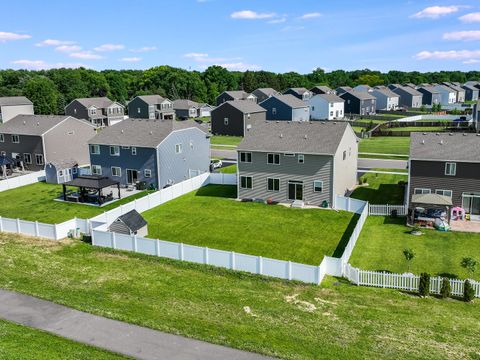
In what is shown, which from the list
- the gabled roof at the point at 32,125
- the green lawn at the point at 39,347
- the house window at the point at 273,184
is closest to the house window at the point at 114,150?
the gabled roof at the point at 32,125

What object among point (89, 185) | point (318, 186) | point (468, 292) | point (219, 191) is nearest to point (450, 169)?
point (318, 186)

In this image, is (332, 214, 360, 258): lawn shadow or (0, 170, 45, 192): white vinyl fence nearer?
(332, 214, 360, 258): lawn shadow

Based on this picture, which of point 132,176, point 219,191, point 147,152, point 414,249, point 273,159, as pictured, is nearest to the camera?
point 414,249

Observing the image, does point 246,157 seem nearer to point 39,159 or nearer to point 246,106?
point 39,159

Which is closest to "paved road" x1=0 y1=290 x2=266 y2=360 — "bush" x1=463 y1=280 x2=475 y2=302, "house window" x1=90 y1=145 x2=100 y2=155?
"bush" x1=463 y1=280 x2=475 y2=302

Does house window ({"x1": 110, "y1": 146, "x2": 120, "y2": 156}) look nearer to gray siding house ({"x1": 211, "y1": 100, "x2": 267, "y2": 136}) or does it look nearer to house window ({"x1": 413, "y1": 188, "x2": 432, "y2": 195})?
house window ({"x1": 413, "y1": 188, "x2": 432, "y2": 195})

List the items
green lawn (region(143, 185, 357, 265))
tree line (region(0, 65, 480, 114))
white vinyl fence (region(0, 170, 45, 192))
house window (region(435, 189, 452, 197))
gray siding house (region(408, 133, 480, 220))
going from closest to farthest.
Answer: green lawn (region(143, 185, 357, 265)) < gray siding house (region(408, 133, 480, 220)) < house window (region(435, 189, 452, 197)) < white vinyl fence (region(0, 170, 45, 192)) < tree line (region(0, 65, 480, 114))
